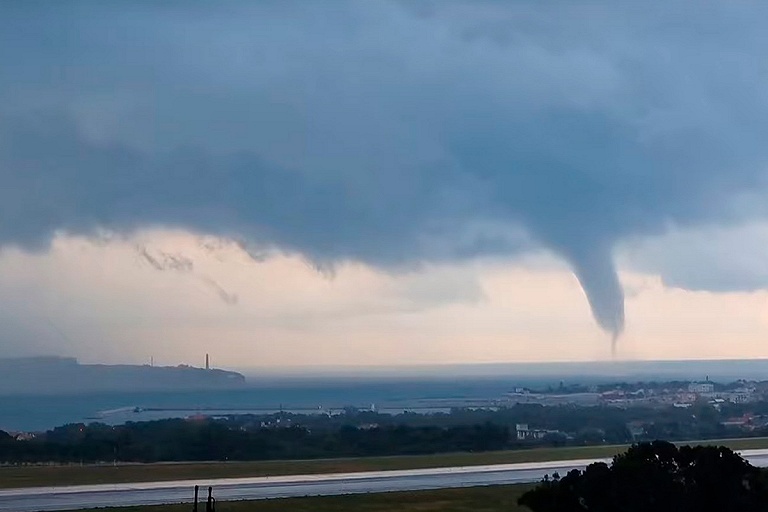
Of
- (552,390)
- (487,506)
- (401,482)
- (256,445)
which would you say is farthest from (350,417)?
(487,506)

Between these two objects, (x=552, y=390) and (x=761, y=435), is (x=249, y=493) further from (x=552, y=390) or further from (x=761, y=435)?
(x=552, y=390)

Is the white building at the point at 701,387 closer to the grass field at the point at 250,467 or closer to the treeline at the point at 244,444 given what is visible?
the treeline at the point at 244,444

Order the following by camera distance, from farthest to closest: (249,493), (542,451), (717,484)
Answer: (542,451)
(249,493)
(717,484)

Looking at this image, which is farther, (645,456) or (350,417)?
(350,417)

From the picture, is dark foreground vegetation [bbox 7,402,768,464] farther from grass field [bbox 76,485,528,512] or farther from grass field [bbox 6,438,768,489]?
grass field [bbox 76,485,528,512]

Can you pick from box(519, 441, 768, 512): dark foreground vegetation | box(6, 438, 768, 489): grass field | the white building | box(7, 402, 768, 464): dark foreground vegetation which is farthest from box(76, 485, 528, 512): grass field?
the white building

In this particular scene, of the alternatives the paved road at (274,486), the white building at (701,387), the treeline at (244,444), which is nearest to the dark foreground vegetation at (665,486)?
the paved road at (274,486)

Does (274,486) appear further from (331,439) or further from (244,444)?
(331,439)
